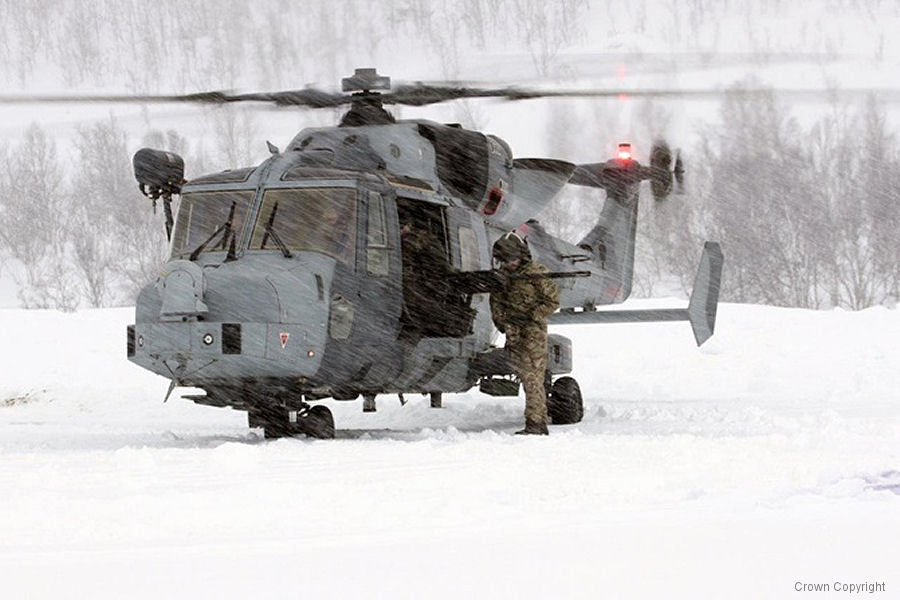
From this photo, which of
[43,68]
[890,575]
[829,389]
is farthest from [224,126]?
[890,575]

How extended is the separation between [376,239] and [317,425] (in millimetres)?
1667

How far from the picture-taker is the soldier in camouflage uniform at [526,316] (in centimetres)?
1234

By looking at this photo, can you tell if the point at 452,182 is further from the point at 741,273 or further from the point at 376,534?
the point at 741,273

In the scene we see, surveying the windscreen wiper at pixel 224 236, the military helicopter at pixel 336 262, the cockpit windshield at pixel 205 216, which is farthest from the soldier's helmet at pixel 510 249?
the windscreen wiper at pixel 224 236

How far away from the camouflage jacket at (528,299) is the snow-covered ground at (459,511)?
49.0 inches

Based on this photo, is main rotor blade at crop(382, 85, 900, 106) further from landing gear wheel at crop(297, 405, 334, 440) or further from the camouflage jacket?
landing gear wheel at crop(297, 405, 334, 440)

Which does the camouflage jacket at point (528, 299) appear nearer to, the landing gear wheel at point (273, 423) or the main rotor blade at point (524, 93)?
the main rotor blade at point (524, 93)

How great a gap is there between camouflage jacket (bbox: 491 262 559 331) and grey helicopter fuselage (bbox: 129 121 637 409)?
2.65 feet

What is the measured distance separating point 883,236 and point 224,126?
28.5m

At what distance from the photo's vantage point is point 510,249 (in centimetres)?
1249

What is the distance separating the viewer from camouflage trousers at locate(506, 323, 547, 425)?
12.3 meters

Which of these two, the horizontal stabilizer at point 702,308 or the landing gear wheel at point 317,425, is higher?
the horizontal stabilizer at point 702,308

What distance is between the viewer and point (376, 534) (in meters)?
6.02

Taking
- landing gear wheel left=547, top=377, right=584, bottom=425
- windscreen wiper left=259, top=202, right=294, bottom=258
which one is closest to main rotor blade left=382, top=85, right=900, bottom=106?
windscreen wiper left=259, top=202, right=294, bottom=258
